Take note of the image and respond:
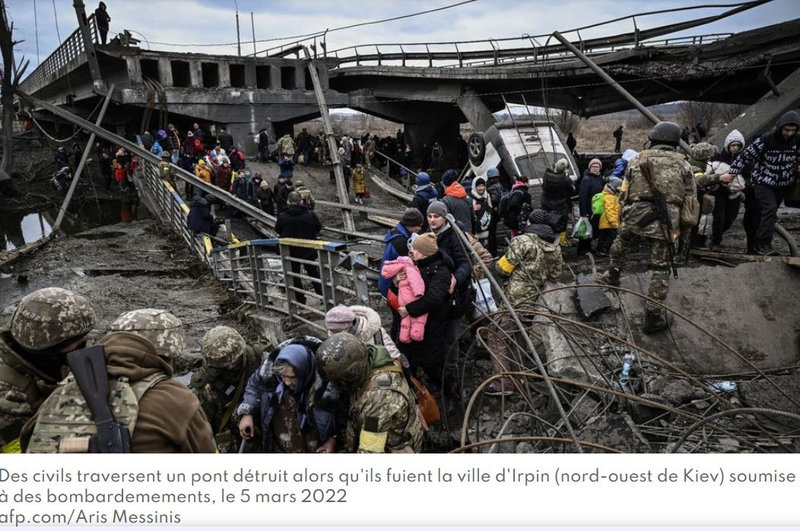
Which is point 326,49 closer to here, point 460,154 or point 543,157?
point 460,154

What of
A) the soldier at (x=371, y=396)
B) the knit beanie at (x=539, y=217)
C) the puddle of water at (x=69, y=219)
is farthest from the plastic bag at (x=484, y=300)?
the puddle of water at (x=69, y=219)

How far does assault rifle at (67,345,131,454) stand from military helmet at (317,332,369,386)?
1.03 metres

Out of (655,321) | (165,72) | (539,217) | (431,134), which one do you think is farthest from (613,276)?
(431,134)

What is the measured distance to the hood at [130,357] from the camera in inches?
76.4

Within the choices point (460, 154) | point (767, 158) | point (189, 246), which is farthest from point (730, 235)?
point (460, 154)

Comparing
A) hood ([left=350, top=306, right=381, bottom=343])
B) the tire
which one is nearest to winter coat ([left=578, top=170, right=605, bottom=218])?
hood ([left=350, top=306, right=381, bottom=343])

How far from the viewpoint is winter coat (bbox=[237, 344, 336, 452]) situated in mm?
2984

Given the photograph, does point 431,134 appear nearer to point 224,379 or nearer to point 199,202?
point 199,202

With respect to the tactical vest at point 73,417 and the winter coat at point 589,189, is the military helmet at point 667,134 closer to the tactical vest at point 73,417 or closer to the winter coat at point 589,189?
the winter coat at point 589,189

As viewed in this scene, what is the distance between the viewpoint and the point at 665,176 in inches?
Answer: 185

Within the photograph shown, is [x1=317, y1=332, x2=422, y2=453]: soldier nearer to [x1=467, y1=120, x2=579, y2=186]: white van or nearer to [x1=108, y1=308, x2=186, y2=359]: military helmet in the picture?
[x1=108, y1=308, x2=186, y2=359]: military helmet

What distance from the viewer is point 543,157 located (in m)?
12.4

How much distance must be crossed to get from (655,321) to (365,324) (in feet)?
9.34

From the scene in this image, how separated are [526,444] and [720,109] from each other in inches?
1273
